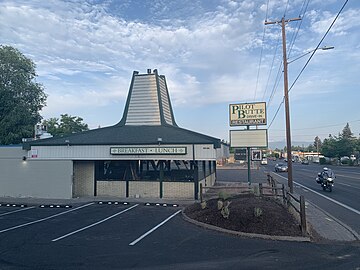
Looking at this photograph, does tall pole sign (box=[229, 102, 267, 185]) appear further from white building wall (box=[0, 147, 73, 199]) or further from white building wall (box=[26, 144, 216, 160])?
white building wall (box=[0, 147, 73, 199])

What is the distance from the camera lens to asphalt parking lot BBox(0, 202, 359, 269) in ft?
24.1

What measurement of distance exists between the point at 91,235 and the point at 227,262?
516 centimetres

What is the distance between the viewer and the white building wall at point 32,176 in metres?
19.9

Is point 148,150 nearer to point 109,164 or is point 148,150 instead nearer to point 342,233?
point 109,164

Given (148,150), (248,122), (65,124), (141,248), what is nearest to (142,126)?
(148,150)

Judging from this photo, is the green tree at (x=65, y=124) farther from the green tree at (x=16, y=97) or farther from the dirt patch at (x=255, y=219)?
the dirt patch at (x=255, y=219)

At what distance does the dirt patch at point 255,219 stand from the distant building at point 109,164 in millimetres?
6159

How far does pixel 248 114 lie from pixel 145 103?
7433mm

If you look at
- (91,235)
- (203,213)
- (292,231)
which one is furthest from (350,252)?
(91,235)

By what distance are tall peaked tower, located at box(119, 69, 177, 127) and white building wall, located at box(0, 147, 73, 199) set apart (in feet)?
17.9

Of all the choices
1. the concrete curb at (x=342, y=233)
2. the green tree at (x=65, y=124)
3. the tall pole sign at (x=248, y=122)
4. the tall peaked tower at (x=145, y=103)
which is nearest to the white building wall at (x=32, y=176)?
the tall peaked tower at (x=145, y=103)

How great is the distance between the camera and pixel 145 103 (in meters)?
22.6

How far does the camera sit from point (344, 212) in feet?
46.5

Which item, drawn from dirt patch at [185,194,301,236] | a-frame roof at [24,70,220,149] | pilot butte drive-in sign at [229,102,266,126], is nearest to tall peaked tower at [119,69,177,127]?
a-frame roof at [24,70,220,149]
